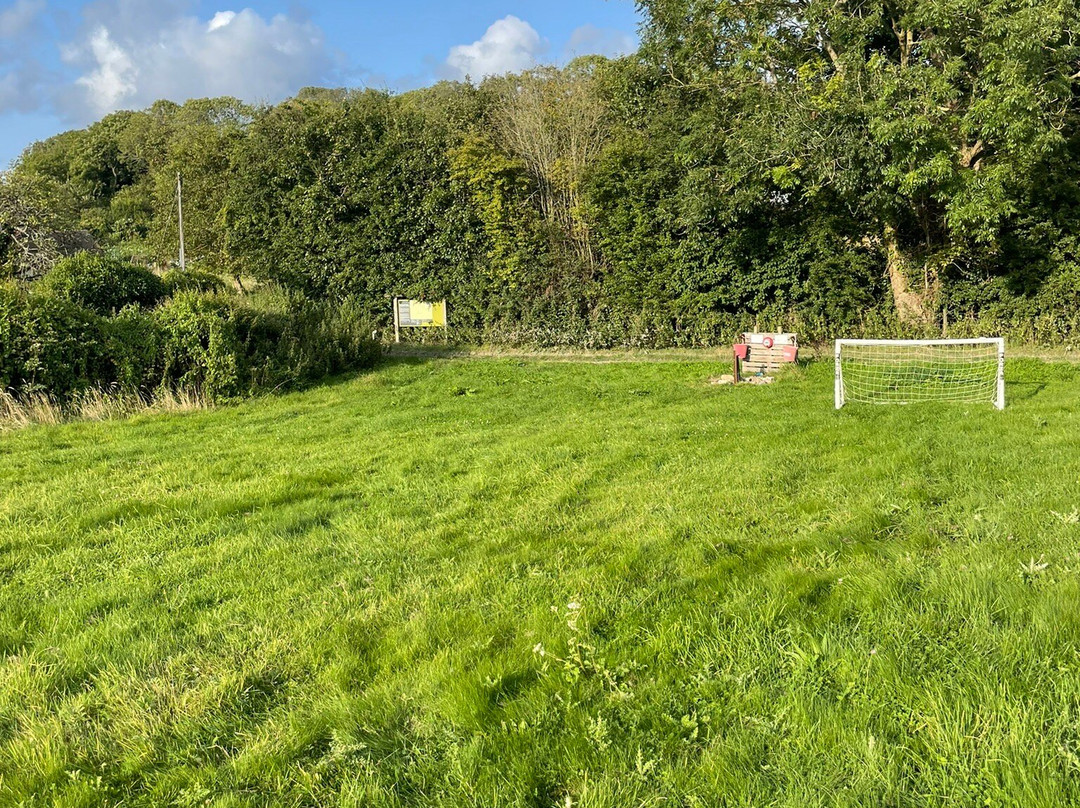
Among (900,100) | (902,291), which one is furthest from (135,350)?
(902,291)

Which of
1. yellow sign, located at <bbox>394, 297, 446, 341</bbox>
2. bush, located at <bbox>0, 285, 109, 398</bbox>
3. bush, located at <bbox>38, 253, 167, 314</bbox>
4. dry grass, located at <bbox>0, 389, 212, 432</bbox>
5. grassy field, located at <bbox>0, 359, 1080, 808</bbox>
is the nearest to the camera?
grassy field, located at <bbox>0, 359, 1080, 808</bbox>

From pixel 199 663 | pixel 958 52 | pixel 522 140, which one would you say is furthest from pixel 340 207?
pixel 199 663

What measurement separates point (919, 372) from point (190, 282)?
13197 millimetres

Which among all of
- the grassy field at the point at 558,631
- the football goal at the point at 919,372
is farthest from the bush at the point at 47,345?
the football goal at the point at 919,372

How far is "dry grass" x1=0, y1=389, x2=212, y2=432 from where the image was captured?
8.44m

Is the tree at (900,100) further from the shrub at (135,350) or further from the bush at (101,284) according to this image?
the bush at (101,284)

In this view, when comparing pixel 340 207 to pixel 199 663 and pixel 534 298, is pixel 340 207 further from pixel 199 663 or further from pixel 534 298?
pixel 199 663

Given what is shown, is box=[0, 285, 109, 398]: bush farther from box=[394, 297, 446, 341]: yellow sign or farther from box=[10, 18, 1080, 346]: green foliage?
box=[394, 297, 446, 341]: yellow sign

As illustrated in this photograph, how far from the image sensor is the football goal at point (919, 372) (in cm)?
809

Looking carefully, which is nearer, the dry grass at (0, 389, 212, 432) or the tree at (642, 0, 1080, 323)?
the dry grass at (0, 389, 212, 432)

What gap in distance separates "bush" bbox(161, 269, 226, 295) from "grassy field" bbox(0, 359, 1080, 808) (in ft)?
24.8

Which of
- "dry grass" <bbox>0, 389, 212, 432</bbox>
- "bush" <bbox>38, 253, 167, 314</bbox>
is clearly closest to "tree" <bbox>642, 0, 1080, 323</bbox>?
"dry grass" <bbox>0, 389, 212, 432</bbox>

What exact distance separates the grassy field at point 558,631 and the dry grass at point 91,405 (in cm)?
351

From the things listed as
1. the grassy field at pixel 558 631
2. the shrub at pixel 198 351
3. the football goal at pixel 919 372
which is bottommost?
the grassy field at pixel 558 631
